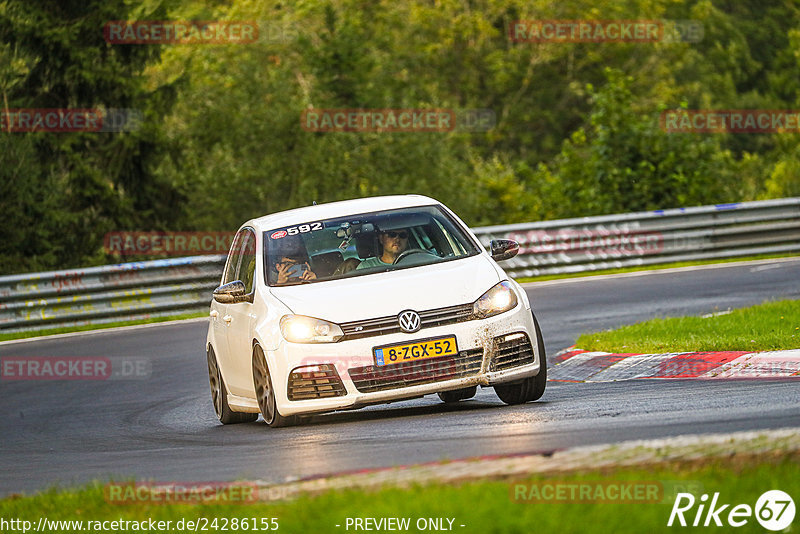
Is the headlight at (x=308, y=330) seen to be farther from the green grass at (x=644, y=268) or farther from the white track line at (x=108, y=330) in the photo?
the green grass at (x=644, y=268)

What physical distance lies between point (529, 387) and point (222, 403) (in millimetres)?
2729

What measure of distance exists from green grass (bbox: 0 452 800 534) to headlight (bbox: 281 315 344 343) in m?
2.95

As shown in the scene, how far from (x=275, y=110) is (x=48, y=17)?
767 centimetres

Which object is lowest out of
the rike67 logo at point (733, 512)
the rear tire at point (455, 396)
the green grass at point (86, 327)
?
the green grass at point (86, 327)

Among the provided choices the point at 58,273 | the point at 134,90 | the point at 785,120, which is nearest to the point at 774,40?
the point at 785,120

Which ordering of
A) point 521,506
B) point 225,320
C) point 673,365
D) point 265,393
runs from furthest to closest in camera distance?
point 673,365
point 225,320
point 265,393
point 521,506

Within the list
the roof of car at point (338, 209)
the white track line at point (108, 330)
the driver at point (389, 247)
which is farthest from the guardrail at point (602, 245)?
the driver at point (389, 247)

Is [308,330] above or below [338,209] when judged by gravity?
below

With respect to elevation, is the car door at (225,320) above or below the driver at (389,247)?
below

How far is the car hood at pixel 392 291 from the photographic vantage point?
9086 millimetres

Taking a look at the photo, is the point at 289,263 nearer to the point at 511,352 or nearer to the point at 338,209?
the point at 338,209

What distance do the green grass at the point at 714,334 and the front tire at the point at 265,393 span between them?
372 centimetres

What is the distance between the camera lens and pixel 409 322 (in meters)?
8.98

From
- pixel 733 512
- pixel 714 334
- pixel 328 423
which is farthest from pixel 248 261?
pixel 733 512
